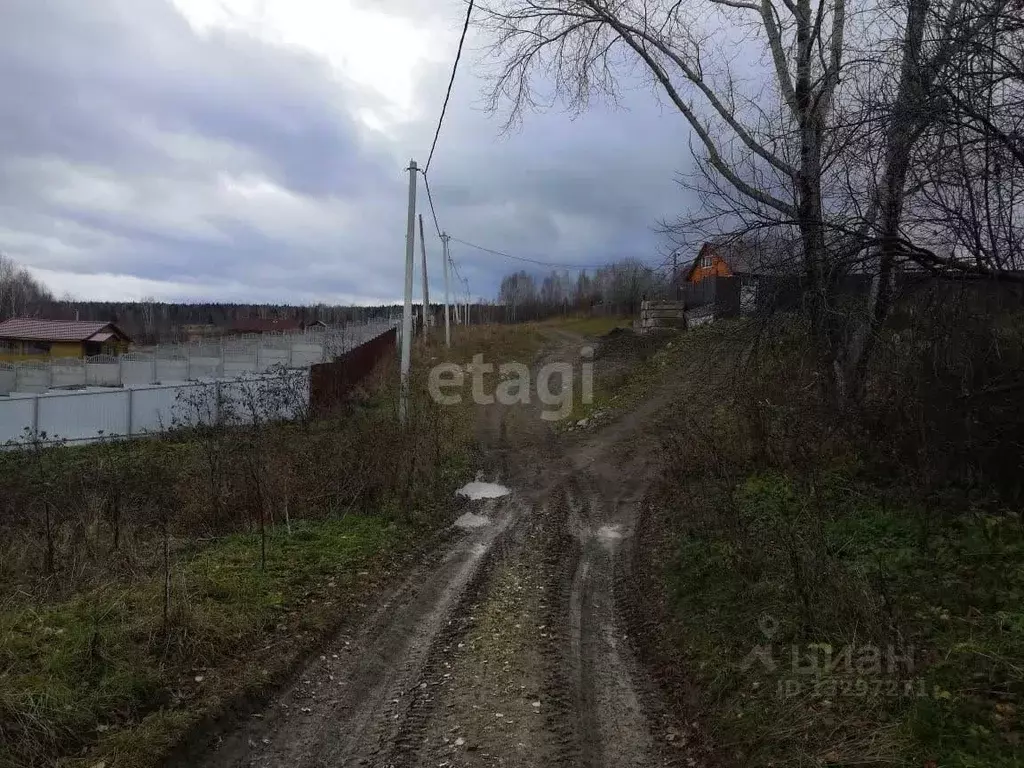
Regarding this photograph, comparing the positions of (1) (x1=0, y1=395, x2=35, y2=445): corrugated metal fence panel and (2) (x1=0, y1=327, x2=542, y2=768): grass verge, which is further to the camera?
(1) (x1=0, y1=395, x2=35, y2=445): corrugated metal fence panel

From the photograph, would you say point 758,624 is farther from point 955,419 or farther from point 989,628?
point 955,419

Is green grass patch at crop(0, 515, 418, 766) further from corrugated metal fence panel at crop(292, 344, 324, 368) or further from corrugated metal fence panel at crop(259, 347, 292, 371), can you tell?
corrugated metal fence panel at crop(259, 347, 292, 371)

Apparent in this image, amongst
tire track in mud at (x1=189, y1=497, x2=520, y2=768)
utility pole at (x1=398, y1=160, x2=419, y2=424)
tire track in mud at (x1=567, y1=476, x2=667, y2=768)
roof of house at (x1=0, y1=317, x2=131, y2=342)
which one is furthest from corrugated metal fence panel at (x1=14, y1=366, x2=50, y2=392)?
tire track in mud at (x1=189, y1=497, x2=520, y2=768)

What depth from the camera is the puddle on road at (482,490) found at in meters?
11.2

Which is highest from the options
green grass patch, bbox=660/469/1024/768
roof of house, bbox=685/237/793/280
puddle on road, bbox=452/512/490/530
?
roof of house, bbox=685/237/793/280

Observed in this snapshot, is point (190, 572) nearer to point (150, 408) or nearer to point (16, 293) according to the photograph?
point (150, 408)

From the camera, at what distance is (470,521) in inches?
380

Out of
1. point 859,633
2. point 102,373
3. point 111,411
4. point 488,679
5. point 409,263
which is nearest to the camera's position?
point 859,633

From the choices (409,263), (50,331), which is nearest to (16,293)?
(50,331)

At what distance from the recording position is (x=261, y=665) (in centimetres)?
496

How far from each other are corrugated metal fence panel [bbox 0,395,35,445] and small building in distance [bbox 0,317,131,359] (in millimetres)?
34448

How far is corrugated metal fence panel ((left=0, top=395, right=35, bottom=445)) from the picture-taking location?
20.3 metres

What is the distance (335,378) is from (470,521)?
40.7 ft

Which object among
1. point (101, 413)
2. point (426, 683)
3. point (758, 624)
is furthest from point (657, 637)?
point (101, 413)
